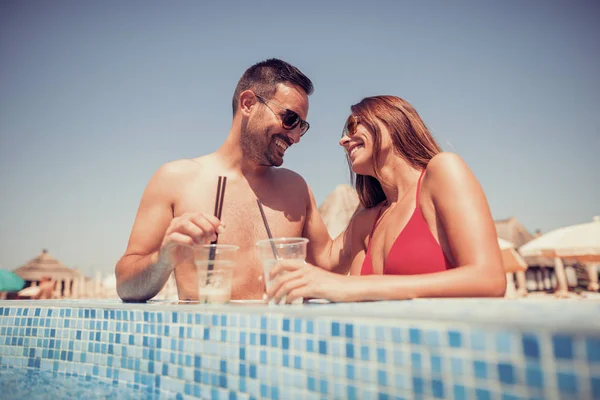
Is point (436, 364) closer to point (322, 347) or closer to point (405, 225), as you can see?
point (322, 347)

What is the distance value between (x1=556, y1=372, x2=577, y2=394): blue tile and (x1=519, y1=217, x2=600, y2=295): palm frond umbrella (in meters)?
11.8

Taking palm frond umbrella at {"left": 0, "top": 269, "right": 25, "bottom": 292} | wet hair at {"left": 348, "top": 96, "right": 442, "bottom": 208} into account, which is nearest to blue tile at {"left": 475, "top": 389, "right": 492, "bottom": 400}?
wet hair at {"left": 348, "top": 96, "right": 442, "bottom": 208}

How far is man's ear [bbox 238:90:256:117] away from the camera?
3.32m

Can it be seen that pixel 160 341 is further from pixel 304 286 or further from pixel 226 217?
pixel 226 217

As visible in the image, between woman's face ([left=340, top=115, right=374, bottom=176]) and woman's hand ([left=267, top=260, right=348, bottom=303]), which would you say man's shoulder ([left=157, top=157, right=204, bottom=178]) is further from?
woman's hand ([left=267, top=260, right=348, bottom=303])

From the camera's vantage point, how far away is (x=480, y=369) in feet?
2.62

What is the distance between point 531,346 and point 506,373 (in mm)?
75

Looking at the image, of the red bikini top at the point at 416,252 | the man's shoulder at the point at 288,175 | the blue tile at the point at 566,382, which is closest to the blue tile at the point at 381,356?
the blue tile at the point at 566,382

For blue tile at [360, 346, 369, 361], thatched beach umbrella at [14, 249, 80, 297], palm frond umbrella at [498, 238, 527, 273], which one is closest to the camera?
blue tile at [360, 346, 369, 361]

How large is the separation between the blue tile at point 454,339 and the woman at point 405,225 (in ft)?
2.33

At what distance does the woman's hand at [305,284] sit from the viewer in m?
1.53

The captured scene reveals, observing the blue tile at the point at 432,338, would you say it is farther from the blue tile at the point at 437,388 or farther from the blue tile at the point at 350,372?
the blue tile at the point at 350,372

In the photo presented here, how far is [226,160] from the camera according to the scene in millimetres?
3305

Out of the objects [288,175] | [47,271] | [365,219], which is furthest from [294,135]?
[47,271]
